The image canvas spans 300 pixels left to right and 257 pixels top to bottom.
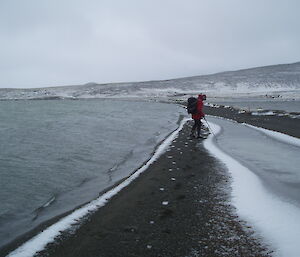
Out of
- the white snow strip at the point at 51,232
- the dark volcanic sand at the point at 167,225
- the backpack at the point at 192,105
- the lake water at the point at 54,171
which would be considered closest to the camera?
the dark volcanic sand at the point at 167,225

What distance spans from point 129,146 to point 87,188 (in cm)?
752

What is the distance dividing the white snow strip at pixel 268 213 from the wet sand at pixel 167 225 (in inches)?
7.5

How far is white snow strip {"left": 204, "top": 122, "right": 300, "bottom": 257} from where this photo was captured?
15.5ft

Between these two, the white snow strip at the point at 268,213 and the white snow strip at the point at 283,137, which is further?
the white snow strip at the point at 283,137

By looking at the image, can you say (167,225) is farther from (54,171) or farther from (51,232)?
(54,171)

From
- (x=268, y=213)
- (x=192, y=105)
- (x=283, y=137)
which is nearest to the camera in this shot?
(x=268, y=213)

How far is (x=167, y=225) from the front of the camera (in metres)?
5.75

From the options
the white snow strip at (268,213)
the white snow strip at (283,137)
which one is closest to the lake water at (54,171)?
the white snow strip at (268,213)

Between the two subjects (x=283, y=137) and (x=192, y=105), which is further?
(x=192, y=105)

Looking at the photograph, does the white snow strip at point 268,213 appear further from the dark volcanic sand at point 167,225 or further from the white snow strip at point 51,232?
the white snow strip at point 51,232

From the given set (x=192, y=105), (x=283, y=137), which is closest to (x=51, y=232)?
(x=192, y=105)

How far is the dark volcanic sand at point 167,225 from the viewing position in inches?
190

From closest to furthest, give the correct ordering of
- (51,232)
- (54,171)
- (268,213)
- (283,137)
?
(51,232), (268,213), (54,171), (283,137)

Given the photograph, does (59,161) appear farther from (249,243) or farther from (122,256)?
(249,243)
